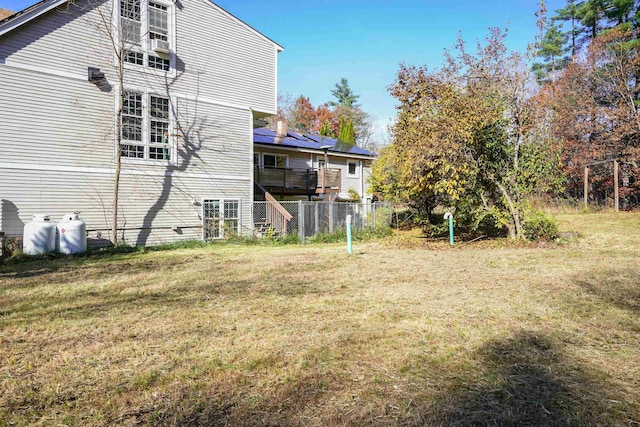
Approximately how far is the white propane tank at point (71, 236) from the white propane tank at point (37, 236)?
0.75 ft

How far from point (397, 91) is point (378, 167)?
5.96 meters

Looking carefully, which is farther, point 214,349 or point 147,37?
point 147,37

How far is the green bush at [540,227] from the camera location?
11664 millimetres

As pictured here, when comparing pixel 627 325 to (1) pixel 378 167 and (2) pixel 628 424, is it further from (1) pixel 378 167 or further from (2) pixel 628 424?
(1) pixel 378 167

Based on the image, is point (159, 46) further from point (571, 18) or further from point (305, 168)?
point (571, 18)

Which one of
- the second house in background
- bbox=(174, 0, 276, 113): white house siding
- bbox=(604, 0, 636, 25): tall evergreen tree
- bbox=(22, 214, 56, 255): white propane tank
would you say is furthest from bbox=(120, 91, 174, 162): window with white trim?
bbox=(604, 0, 636, 25): tall evergreen tree

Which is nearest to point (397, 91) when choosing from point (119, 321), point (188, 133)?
point (188, 133)

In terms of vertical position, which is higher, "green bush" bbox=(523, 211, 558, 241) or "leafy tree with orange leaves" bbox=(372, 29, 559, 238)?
"leafy tree with orange leaves" bbox=(372, 29, 559, 238)

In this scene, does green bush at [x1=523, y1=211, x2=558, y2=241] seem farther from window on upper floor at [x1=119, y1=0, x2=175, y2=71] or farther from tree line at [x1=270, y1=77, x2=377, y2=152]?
tree line at [x1=270, y1=77, x2=377, y2=152]

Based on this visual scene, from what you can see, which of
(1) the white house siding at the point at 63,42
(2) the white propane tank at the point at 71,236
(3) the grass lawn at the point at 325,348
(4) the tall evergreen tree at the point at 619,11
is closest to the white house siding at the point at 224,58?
(1) the white house siding at the point at 63,42

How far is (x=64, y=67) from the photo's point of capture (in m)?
11.7

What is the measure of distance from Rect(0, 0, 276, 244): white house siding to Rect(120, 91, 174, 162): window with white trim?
11.4 inches

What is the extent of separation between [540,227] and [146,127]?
12624mm

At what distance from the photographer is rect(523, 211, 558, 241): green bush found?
11.7 metres
